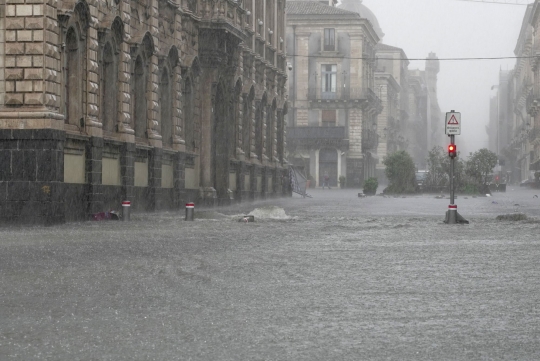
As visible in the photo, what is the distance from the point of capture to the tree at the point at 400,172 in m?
63.8

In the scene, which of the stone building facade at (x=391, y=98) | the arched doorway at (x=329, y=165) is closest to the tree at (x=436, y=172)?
the arched doorway at (x=329, y=165)

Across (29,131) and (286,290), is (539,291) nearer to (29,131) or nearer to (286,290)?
(286,290)

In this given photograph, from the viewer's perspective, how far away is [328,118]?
331 ft

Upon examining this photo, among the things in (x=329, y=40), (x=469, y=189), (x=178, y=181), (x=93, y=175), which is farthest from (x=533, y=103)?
(x=93, y=175)

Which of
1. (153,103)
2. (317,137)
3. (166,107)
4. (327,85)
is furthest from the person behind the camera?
(317,137)

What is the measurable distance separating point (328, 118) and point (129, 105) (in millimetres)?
73014

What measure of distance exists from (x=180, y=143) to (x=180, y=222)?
977 centimetres

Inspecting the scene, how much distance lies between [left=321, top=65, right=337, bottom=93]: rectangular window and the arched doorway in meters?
5.46

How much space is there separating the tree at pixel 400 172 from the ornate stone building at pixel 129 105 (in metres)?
15.9

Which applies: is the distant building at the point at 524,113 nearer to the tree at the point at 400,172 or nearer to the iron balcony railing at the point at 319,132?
the iron balcony railing at the point at 319,132

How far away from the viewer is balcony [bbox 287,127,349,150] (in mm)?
100375

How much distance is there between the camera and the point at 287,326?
834 centimetres

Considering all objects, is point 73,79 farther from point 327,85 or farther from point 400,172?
point 327,85

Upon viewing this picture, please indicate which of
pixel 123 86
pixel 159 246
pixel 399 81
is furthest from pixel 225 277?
pixel 399 81
